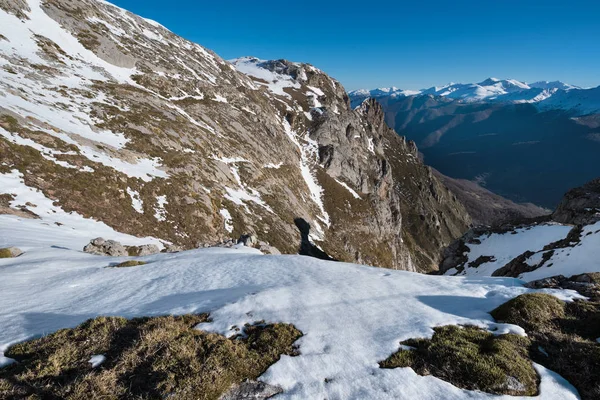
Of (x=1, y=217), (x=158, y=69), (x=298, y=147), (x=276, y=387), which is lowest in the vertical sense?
(x=276, y=387)

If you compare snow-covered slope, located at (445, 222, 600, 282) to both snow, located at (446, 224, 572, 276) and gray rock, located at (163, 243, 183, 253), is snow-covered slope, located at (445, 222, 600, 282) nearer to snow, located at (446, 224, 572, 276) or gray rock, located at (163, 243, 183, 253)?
snow, located at (446, 224, 572, 276)

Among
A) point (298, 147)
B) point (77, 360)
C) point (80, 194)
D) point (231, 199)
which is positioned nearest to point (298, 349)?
point (77, 360)

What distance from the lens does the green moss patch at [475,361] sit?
7.98m

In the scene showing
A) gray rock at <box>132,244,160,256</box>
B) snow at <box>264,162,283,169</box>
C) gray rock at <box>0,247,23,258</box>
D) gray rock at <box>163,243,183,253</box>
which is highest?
snow at <box>264,162,283,169</box>

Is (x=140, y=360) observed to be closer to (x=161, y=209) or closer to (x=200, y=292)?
(x=200, y=292)

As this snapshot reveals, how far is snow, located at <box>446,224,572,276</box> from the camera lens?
149 feet

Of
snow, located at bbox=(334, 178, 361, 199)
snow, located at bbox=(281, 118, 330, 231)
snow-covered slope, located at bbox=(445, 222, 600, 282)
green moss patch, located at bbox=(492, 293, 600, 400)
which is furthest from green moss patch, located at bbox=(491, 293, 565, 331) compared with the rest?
snow, located at bbox=(334, 178, 361, 199)

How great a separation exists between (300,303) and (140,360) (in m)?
6.36

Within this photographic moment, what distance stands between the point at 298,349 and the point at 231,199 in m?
54.8

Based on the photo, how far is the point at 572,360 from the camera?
357 inches

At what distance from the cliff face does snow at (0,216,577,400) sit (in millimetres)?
21739

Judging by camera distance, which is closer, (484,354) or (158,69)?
(484,354)

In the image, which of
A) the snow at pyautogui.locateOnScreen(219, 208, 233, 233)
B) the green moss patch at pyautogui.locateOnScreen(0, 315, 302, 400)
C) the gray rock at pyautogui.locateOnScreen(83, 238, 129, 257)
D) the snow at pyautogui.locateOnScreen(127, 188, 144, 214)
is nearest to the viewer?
the green moss patch at pyautogui.locateOnScreen(0, 315, 302, 400)

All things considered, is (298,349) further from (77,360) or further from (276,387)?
(77,360)
